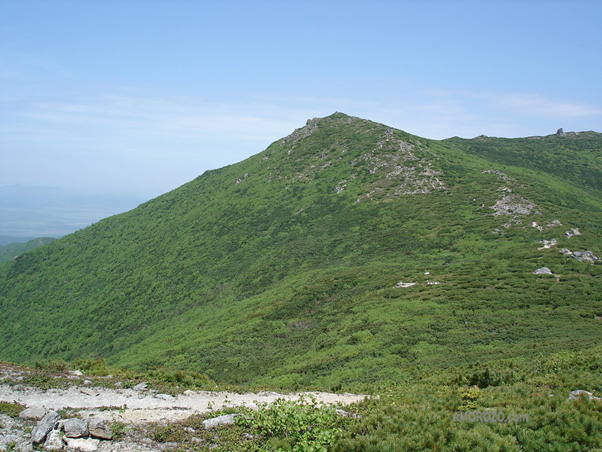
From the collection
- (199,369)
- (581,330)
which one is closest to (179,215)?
(199,369)

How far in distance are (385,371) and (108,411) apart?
50.7ft

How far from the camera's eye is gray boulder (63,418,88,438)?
1097cm

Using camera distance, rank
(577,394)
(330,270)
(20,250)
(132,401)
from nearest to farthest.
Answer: (577,394)
(132,401)
(330,270)
(20,250)

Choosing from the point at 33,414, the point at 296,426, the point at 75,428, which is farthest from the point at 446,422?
the point at 33,414

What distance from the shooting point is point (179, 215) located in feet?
273

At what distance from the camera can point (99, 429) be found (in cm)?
1147

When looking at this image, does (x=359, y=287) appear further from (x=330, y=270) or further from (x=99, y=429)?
(x=99, y=429)

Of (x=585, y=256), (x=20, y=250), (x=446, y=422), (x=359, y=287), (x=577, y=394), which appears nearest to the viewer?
(x=446, y=422)

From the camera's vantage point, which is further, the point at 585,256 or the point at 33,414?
the point at 585,256

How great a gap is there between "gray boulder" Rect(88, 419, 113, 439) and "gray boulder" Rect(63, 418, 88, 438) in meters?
0.20

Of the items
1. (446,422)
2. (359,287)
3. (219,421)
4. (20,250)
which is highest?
(20,250)

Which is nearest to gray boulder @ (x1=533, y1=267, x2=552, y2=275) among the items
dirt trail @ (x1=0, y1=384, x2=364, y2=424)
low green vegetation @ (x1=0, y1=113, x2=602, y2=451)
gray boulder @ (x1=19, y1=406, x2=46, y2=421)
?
low green vegetation @ (x1=0, y1=113, x2=602, y2=451)

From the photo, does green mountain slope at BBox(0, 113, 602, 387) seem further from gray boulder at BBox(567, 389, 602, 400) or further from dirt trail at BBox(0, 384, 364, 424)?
gray boulder at BBox(567, 389, 602, 400)

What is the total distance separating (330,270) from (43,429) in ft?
122
